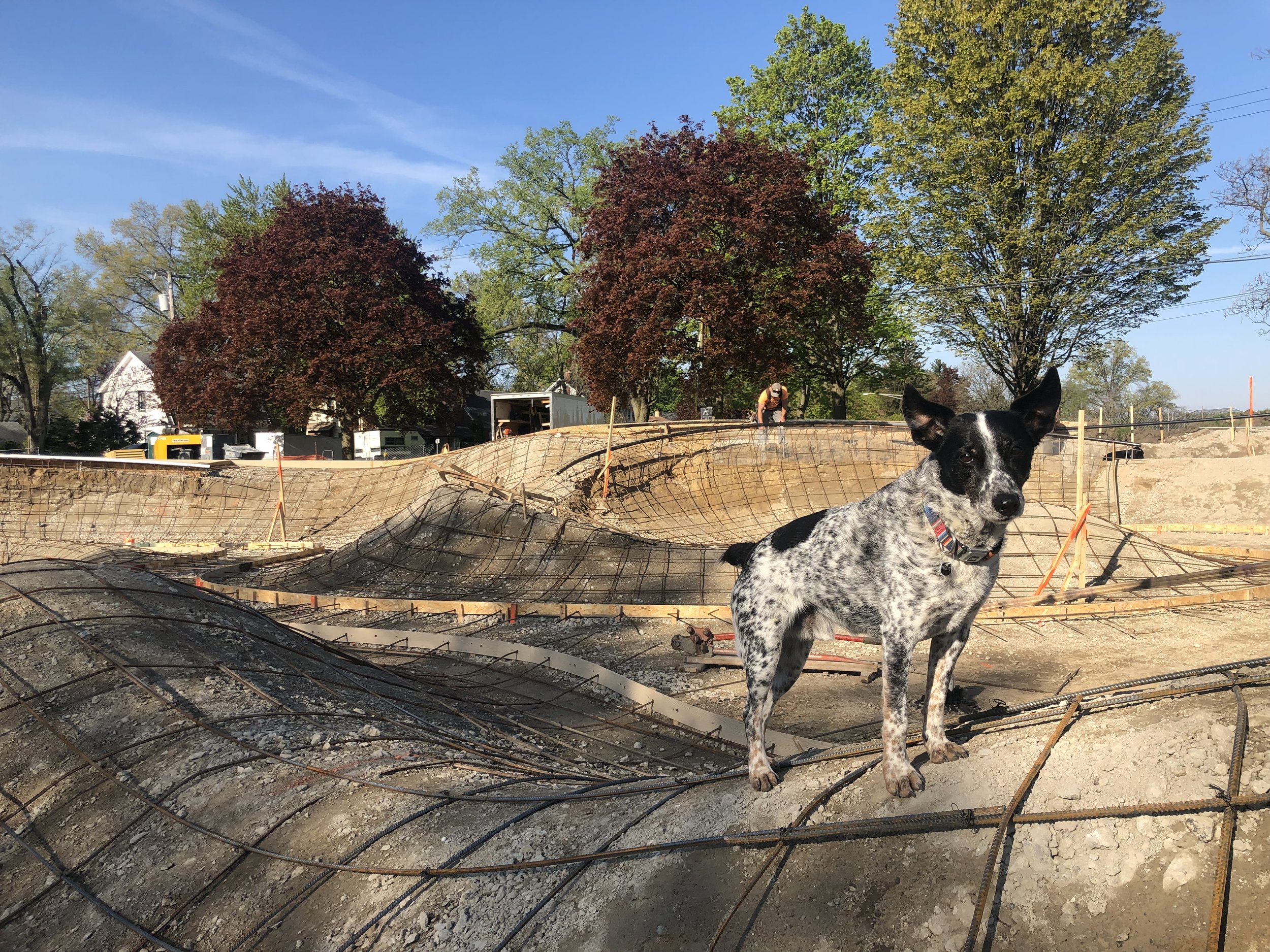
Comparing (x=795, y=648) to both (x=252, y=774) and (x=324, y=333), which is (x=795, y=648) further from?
(x=324, y=333)

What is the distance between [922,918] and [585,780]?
2.31 metres

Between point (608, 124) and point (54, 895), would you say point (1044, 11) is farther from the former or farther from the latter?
point (54, 895)

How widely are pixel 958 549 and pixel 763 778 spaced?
4.12ft

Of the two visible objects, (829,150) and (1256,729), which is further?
(829,150)

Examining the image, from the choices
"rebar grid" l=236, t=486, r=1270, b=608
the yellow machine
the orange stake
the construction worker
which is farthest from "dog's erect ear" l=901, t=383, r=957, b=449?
the yellow machine

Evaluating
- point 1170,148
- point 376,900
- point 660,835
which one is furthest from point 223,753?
point 1170,148

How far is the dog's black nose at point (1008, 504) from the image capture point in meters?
2.57

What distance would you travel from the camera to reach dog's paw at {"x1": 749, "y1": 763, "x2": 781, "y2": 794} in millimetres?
3170

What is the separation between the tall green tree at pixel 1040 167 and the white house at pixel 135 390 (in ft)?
140

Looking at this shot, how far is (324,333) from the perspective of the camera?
2538 centimetres

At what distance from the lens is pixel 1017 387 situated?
22734 millimetres

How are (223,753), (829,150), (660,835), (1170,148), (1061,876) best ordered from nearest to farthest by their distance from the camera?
(1061,876) < (660,835) < (223,753) < (1170,148) < (829,150)

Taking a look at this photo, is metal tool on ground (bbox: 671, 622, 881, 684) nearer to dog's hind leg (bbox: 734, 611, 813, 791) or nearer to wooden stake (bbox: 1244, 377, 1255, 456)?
dog's hind leg (bbox: 734, 611, 813, 791)

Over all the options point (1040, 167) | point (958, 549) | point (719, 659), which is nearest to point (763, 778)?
point (958, 549)
